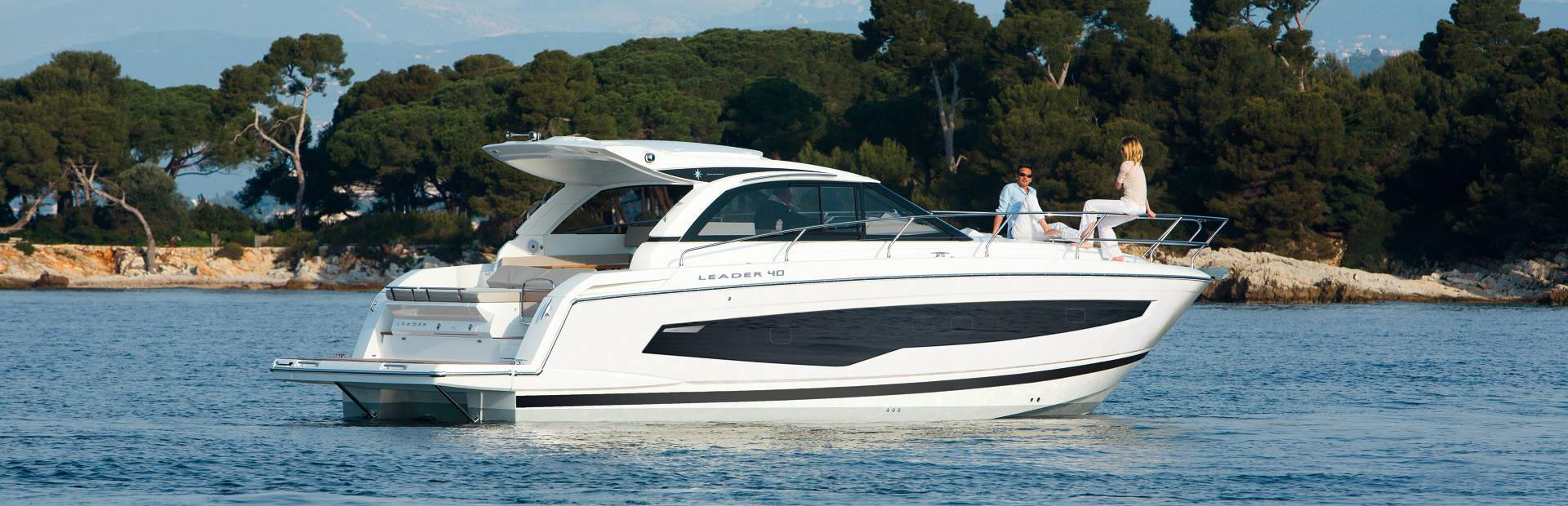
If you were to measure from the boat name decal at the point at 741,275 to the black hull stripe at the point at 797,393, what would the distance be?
0.87m

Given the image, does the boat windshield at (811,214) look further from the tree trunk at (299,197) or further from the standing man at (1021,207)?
the tree trunk at (299,197)

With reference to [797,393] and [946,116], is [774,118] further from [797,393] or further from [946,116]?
[797,393]

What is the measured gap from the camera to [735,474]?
9.46 m

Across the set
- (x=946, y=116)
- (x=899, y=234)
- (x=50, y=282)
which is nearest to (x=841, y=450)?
(x=899, y=234)

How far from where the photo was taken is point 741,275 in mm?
10812

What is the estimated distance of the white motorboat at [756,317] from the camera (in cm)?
1074

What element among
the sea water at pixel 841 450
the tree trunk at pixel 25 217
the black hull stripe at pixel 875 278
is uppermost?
the tree trunk at pixel 25 217

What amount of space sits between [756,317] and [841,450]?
1183mm

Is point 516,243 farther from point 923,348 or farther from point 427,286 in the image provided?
point 923,348

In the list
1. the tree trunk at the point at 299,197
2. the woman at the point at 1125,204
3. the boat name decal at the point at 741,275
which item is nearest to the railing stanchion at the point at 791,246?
the boat name decal at the point at 741,275

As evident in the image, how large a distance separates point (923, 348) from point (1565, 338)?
52.9 feet

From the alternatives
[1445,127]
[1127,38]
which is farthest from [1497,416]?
[1127,38]

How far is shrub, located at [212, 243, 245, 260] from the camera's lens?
5709cm

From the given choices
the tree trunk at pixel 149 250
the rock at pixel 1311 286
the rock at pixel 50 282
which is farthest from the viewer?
the tree trunk at pixel 149 250
